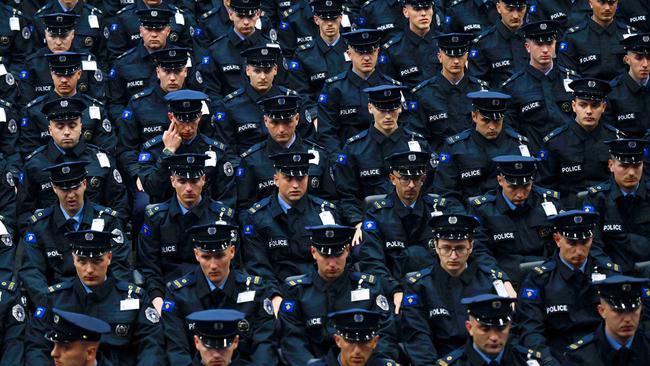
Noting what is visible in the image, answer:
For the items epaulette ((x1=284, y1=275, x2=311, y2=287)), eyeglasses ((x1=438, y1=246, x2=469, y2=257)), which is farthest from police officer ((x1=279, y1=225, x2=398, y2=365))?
eyeglasses ((x1=438, y1=246, x2=469, y2=257))

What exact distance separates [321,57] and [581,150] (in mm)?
3310

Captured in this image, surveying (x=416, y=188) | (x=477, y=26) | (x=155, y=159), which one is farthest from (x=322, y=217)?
(x=477, y=26)

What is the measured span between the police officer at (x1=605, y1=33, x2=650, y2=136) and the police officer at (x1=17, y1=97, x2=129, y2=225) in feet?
17.6

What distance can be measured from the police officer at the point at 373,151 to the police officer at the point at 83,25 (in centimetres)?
385

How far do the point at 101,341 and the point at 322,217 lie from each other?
2.44m

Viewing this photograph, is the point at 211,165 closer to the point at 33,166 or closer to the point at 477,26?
the point at 33,166

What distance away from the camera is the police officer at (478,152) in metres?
12.9

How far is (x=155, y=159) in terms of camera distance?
1301 centimetres

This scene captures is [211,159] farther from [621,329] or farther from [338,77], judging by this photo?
[621,329]

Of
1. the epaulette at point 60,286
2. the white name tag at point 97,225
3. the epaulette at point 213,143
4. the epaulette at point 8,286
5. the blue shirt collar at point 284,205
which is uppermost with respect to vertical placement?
the epaulette at point 8,286

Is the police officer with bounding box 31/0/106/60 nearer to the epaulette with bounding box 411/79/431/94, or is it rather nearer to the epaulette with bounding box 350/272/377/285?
the epaulette with bounding box 411/79/431/94

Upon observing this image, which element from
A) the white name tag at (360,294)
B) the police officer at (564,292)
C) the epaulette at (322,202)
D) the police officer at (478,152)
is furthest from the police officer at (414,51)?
the white name tag at (360,294)

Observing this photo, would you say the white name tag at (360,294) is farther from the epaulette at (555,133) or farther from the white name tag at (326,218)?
the epaulette at (555,133)

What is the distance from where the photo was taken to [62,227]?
11953 millimetres
